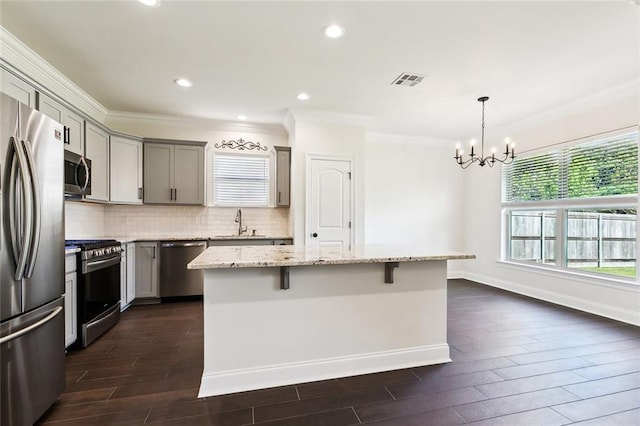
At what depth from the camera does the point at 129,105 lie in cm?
420

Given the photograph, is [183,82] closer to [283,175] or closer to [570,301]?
[283,175]

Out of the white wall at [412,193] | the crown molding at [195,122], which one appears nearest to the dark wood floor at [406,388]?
the white wall at [412,193]

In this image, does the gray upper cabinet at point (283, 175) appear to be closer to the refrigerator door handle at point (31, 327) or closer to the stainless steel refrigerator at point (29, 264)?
the stainless steel refrigerator at point (29, 264)

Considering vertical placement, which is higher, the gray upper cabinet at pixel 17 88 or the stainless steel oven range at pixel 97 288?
the gray upper cabinet at pixel 17 88

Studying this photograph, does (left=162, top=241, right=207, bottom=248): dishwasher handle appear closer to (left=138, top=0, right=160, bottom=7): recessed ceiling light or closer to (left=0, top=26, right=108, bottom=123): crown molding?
(left=0, top=26, right=108, bottom=123): crown molding

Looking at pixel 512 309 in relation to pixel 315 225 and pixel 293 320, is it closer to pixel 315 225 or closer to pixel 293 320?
pixel 315 225

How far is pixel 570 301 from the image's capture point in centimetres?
412

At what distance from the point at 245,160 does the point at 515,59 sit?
153 inches

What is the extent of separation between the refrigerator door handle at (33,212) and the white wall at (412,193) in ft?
15.2

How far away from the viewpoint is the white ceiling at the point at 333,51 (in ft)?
7.41

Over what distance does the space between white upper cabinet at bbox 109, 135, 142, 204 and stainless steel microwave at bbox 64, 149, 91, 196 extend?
2.51 feet

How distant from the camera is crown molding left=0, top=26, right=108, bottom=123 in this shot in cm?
254

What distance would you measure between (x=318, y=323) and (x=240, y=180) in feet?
10.9

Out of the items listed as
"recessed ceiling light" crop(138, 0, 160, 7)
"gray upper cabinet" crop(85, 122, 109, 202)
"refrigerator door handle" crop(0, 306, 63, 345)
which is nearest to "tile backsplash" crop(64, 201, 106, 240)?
"gray upper cabinet" crop(85, 122, 109, 202)
